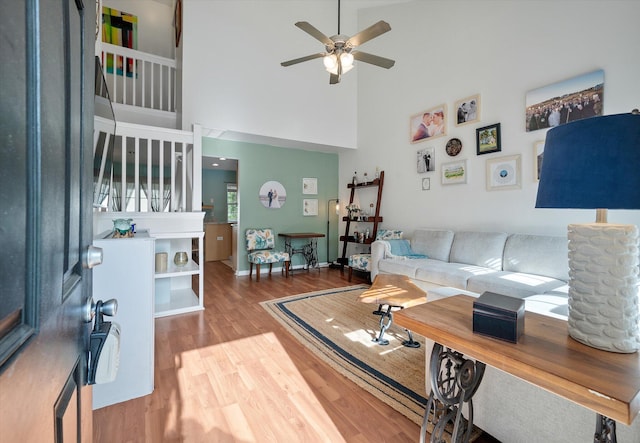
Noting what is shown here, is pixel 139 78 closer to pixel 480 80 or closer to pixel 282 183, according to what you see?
pixel 282 183

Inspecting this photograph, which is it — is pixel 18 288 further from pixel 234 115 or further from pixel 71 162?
pixel 234 115

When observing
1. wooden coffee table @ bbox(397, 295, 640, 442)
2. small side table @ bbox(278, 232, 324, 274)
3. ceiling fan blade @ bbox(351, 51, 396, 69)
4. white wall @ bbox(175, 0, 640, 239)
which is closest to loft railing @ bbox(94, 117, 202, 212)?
white wall @ bbox(175, 0, 640, 239)

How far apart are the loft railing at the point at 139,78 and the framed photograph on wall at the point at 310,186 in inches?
104

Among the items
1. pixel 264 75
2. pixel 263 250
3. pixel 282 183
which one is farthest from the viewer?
pixel 282 183

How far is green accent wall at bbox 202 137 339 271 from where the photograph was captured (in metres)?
5.08

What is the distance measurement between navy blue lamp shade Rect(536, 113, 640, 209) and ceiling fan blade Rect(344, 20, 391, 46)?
206 centimetres

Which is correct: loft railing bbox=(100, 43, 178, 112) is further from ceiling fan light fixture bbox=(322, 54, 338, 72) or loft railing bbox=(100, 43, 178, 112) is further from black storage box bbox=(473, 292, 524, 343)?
black storage box bbox=(473, 292, 524, 343)

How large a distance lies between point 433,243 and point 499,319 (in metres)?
3.24

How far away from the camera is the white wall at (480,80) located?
2.67 meters

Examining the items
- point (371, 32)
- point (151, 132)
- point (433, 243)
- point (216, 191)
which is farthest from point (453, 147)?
point (216, 191)

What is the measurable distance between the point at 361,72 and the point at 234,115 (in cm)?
272

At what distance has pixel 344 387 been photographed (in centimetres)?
185

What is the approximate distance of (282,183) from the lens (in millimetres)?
5523

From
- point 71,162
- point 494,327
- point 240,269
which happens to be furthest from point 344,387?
point 240,269
